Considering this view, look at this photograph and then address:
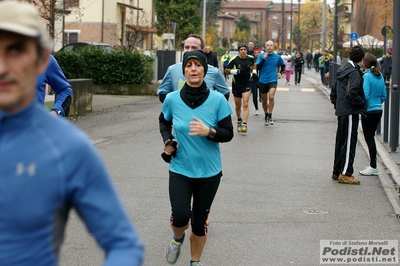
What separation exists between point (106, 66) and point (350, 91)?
1761cm

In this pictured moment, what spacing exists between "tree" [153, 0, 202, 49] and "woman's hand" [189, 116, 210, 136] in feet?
191

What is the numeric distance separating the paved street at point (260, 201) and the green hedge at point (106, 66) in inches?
402

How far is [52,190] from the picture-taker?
6.64 feet

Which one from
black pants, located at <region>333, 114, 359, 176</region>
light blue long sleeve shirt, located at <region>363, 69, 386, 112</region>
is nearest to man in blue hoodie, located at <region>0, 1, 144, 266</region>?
black pants, located at <region>333, 114, 359, 176</region>

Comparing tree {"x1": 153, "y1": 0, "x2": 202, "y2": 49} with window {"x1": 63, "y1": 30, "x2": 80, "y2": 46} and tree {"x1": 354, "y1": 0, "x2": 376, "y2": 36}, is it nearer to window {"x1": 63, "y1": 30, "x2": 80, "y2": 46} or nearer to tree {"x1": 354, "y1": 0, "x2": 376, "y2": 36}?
tree {"x1": 354, "y1": 0, "x2": 376, "y2": 36}

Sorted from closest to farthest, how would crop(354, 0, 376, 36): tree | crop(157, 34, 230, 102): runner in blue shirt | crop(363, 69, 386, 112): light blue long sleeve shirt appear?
1. crop(157, 34, 230, 102): runner in blue shirt
2. crop(363, 69, 386, 112): light blue long sleeve shirt
3. crop(354, 0, 376, 36): tree

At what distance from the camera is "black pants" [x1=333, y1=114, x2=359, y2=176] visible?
33.8 ft

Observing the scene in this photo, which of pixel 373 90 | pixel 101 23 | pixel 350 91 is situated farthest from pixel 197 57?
pixel 101 23

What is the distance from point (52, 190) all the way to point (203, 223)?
11.9ft

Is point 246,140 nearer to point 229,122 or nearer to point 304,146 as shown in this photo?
point 304,146

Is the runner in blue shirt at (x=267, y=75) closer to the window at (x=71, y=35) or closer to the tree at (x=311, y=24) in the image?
the window at (x=71, y=35)

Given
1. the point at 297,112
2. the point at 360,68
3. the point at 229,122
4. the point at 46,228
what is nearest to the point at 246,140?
the point at 360,68

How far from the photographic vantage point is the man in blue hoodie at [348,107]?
10102 millimetres

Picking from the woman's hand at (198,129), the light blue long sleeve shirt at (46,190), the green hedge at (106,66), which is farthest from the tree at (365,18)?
the light blue long sleeve shirt at (46,190)
